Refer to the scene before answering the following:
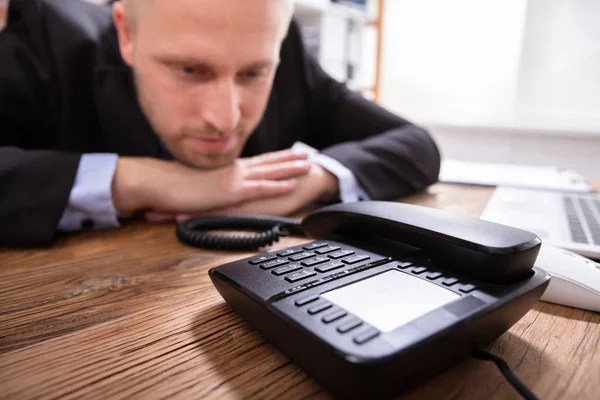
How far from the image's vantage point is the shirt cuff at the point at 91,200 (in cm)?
56

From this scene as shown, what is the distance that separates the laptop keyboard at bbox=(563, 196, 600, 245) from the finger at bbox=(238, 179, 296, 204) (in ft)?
1.29

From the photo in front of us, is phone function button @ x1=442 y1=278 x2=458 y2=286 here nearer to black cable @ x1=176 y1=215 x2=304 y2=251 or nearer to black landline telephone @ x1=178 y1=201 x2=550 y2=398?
black landline telephone @ x1=178 y1=201 x2=550 y2=398

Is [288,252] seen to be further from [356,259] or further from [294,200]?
[294,200]

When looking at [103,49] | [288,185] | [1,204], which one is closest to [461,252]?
[288,185]

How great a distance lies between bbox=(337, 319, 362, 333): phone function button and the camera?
8.8 inches

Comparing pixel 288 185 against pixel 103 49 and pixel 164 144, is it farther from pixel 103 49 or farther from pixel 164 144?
pixel 103 49

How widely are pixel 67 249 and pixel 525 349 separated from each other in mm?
488

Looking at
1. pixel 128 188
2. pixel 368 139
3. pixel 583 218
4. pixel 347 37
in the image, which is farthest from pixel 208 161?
pixel 347 37

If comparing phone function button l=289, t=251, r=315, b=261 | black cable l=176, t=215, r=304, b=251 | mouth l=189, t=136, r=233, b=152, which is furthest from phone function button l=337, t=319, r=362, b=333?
mouth l=189, t=136, r=233, b=152

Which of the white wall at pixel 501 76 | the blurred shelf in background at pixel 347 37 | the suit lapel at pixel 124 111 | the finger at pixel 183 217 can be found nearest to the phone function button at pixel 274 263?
the finger at pixel 183 217

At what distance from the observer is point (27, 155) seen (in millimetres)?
559

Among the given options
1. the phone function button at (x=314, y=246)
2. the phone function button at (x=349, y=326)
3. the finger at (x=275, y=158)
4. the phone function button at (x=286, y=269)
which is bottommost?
the finger at (x=275, y=158)

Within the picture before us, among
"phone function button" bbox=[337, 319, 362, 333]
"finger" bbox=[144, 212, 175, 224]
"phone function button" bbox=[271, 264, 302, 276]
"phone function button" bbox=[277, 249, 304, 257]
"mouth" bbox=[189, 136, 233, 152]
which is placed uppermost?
"mouth" bbox=[189, 136, 233, 152]

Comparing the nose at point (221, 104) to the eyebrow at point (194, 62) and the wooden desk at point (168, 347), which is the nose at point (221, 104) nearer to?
the eyebrow at point (194, 62)
